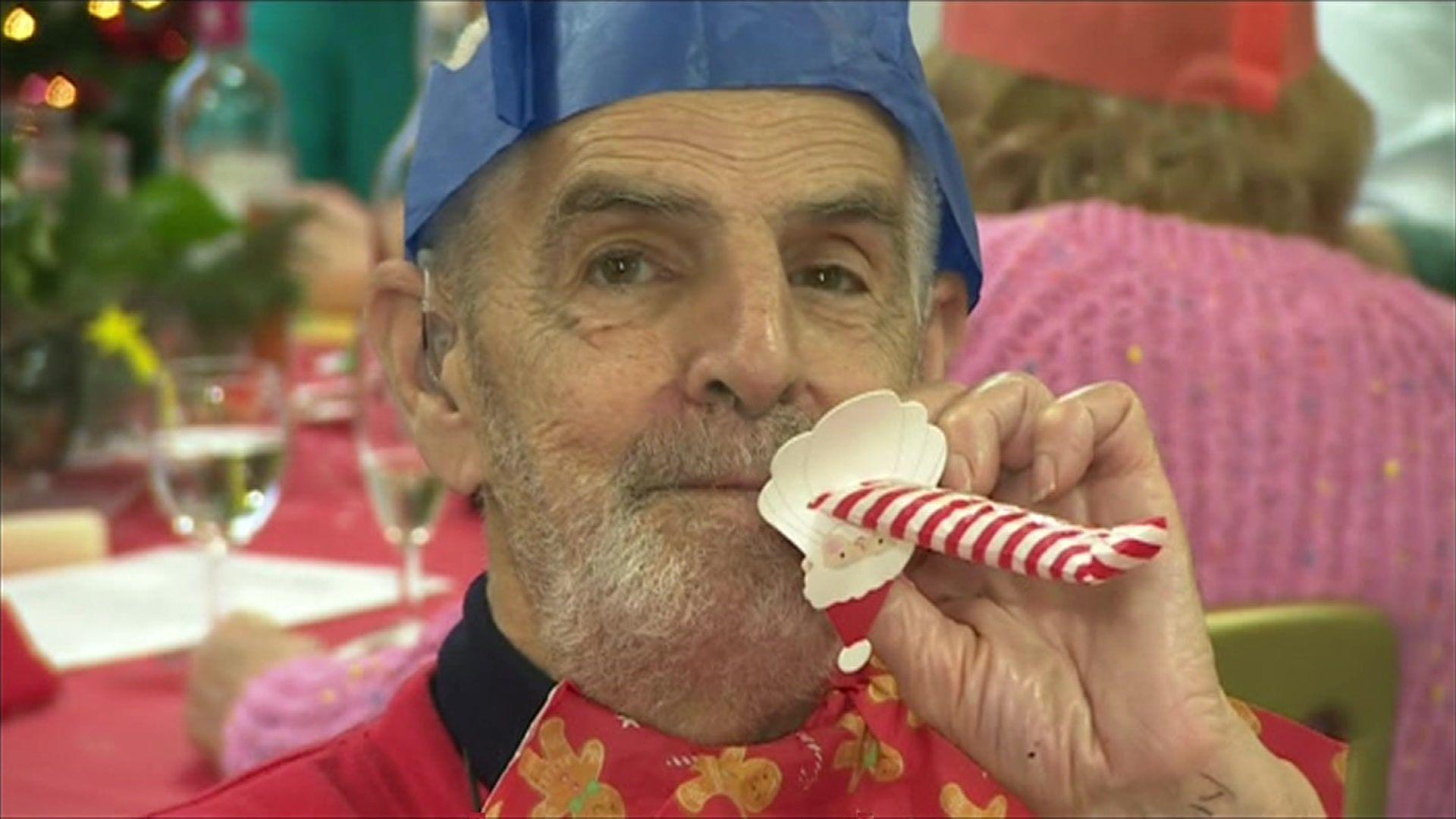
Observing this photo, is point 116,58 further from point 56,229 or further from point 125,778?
point 125,778

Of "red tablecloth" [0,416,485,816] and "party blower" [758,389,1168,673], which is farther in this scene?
"red tablecloth" [0,416,485,816]

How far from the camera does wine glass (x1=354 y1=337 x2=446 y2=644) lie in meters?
1.67

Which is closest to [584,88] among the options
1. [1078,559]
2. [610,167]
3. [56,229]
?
[610,167]

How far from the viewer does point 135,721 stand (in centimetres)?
148

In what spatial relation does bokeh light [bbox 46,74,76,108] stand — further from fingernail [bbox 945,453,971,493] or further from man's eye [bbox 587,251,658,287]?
fingernail [bbox 945,453,971,493]

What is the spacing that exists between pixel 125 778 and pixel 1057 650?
67 centimetres

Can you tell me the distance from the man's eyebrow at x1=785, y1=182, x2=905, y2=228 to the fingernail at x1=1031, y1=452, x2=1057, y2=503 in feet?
0.39

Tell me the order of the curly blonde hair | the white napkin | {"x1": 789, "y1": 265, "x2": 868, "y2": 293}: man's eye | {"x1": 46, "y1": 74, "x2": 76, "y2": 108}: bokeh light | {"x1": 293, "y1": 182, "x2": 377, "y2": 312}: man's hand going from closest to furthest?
{"x1": 789, "y1": 265, "x2": 868, "y2": 293}: man's eye → the curly blonde hair → the white napkin → {"x1": 46, "y1": 74, "x2": 76, "y2": 108}: bokeh light → {"x1": 293, "y1": 182, "x2": 377, "y2": 312}: man's hand

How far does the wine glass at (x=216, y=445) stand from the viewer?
1.67 meters

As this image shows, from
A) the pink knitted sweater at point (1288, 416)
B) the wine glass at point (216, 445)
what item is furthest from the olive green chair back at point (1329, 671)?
the wine glass at point (216, 445)

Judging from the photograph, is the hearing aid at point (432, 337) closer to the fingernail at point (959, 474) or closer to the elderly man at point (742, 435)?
the elderly man at point (742, 435)

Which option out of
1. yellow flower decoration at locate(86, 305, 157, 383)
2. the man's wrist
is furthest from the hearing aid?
yellow flower decoration at locate(86, 305, 157, 383)

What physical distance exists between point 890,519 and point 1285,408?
1.90 ft

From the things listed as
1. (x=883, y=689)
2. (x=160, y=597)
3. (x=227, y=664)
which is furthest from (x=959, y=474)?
(x=160, y=597)
